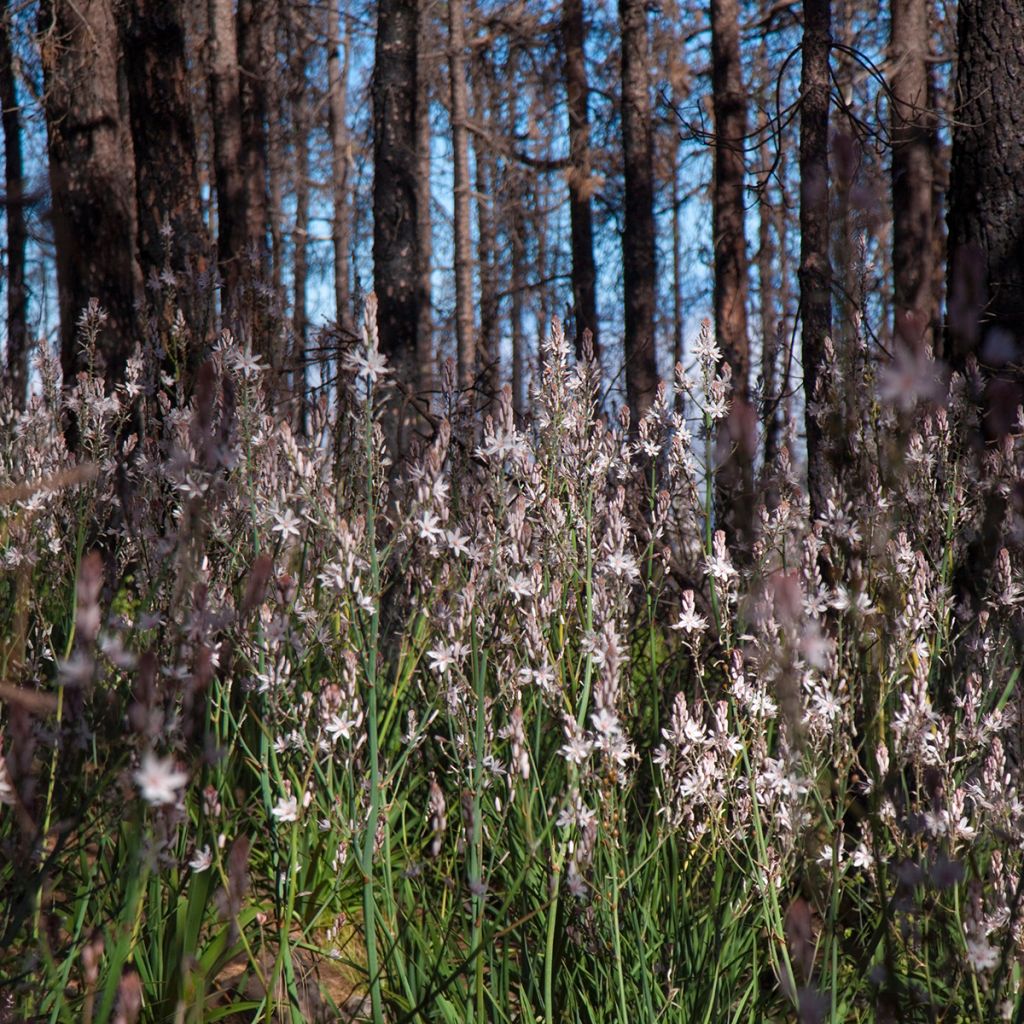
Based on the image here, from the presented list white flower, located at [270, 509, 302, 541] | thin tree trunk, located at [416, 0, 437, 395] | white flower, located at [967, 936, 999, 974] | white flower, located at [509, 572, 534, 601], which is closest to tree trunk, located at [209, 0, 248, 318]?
thin tree trunk, located at [416, 0, 437, 395]

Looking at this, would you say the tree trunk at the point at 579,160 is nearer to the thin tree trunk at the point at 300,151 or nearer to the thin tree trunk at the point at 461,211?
the thin tree trunk at the point at 461,211

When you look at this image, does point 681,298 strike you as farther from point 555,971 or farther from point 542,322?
point 555,971

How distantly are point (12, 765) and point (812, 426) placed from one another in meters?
3.50

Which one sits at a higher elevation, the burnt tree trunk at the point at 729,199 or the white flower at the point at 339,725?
the burnt tree trunk at the point at 729,199

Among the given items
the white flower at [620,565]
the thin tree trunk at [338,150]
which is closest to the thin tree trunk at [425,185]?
the thin tree trunk at [338,150]

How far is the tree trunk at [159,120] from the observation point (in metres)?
6.31

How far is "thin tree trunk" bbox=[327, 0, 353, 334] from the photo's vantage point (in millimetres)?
18734

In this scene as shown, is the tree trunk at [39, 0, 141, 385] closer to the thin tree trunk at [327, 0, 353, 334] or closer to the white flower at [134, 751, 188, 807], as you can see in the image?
the white flower at [134, 751, 188, 807]

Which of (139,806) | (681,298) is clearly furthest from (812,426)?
(681,298)

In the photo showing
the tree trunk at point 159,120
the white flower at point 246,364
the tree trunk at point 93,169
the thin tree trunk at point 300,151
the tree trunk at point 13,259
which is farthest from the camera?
the thin tree trunk at point 300,151

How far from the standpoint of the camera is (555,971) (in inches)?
91.7

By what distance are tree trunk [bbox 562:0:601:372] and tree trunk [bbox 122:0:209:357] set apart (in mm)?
5524

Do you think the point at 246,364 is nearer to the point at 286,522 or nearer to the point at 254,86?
the point at 286,522

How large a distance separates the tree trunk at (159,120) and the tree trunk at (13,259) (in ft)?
2.61
